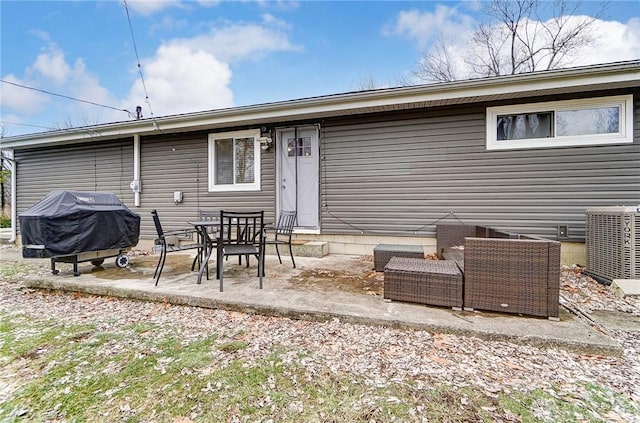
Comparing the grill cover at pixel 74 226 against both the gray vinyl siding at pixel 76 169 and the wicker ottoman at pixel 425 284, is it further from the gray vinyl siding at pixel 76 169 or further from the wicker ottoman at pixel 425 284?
the wicker ottoman at pixel 425 284

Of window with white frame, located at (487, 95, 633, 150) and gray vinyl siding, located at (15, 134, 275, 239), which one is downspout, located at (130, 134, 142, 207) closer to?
gray vinyl siding, located at (15, 134, 275, 239)

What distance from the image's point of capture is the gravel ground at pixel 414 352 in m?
1.70

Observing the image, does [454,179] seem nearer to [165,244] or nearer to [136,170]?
[165,244]

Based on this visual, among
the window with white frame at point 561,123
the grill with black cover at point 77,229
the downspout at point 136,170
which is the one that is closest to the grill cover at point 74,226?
A: the grill with black cover at point 77,229

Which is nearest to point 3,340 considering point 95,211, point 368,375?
point 95,211

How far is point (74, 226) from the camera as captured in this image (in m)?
3.87

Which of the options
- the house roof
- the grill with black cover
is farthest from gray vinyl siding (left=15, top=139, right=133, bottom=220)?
the grill with black cover

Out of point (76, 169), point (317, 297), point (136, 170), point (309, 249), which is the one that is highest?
point (76, 169)

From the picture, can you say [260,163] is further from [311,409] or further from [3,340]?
[311,409]

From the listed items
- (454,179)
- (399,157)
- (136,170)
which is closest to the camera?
(454,179)

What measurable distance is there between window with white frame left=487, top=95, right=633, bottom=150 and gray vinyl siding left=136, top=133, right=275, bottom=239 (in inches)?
165

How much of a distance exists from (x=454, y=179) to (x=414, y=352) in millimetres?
3679

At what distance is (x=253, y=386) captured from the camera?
168 centimetres

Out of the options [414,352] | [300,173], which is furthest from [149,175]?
[414,352]
